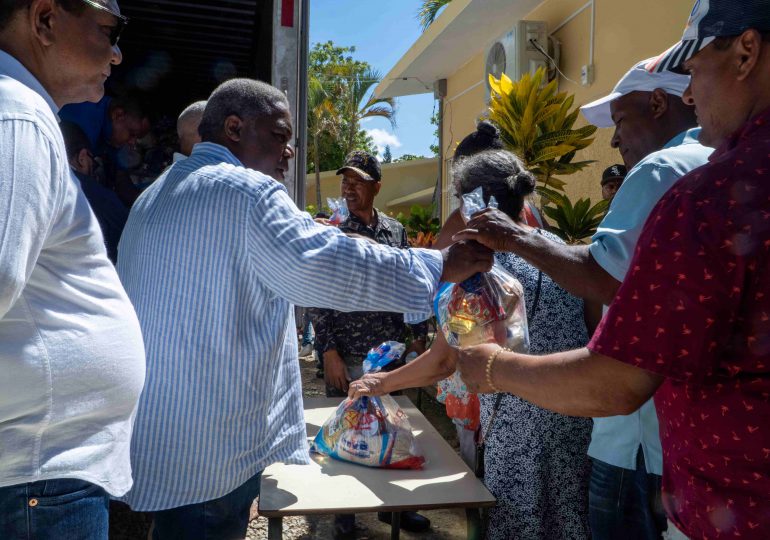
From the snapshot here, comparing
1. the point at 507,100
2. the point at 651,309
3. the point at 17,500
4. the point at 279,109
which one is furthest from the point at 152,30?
the point at 651,309

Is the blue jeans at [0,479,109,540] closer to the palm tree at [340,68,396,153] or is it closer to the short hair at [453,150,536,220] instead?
the short hair at [453,150,536,220]

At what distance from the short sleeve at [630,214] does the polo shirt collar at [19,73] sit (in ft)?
4.69

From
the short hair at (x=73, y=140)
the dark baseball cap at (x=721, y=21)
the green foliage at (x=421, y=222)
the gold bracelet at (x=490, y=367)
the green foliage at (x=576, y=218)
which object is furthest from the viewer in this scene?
the green foliage at (x=421, y=222)

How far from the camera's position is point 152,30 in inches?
205

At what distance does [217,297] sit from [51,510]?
675mm

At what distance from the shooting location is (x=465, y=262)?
187 centimetres

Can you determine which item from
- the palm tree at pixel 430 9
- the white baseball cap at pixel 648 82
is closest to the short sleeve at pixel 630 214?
the white baseball cap at pixel 648 82

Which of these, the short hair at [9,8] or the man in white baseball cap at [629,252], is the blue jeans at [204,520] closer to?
the man in white baseball cap at [629,252]

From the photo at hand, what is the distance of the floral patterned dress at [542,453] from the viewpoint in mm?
2102

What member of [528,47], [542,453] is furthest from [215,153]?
[528,47]

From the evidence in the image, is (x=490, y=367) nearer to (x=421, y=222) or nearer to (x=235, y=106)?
(x=235, y=106)

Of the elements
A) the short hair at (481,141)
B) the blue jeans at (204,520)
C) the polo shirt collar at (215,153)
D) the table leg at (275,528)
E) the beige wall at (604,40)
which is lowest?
the table leg at (275,528)

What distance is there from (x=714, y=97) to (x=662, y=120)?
865mm

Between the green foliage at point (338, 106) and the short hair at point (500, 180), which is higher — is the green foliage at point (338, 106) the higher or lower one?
the higher one
